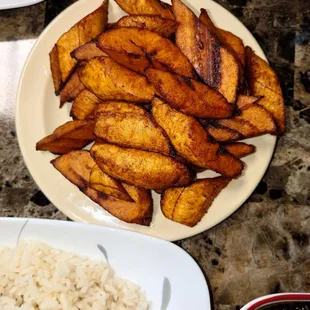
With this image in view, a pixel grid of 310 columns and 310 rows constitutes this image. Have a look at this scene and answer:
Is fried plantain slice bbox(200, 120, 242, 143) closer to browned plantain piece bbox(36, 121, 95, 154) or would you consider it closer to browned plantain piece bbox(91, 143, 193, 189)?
browned plantain piece bbox(91, 143, 193, 189)

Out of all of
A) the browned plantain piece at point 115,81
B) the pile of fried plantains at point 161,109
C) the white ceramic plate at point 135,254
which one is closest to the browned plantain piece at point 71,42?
the pile of fried plantains at point 161,109

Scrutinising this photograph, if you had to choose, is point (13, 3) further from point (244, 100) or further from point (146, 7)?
point (244, 100)

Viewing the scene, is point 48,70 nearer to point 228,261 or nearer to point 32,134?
point 32,134

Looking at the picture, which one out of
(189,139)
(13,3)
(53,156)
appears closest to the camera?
(189,139)

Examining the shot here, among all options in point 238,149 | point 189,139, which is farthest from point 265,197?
point 189,139

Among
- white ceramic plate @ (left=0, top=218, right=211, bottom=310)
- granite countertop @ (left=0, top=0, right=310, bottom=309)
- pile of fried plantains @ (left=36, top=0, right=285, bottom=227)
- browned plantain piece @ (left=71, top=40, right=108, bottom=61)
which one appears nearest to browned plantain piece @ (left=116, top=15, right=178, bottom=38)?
pile of fried plantains @ (left=36, top=0, right=285, bottom=227)

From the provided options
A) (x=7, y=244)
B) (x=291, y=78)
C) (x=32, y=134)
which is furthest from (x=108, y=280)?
(x=291, y=78)
